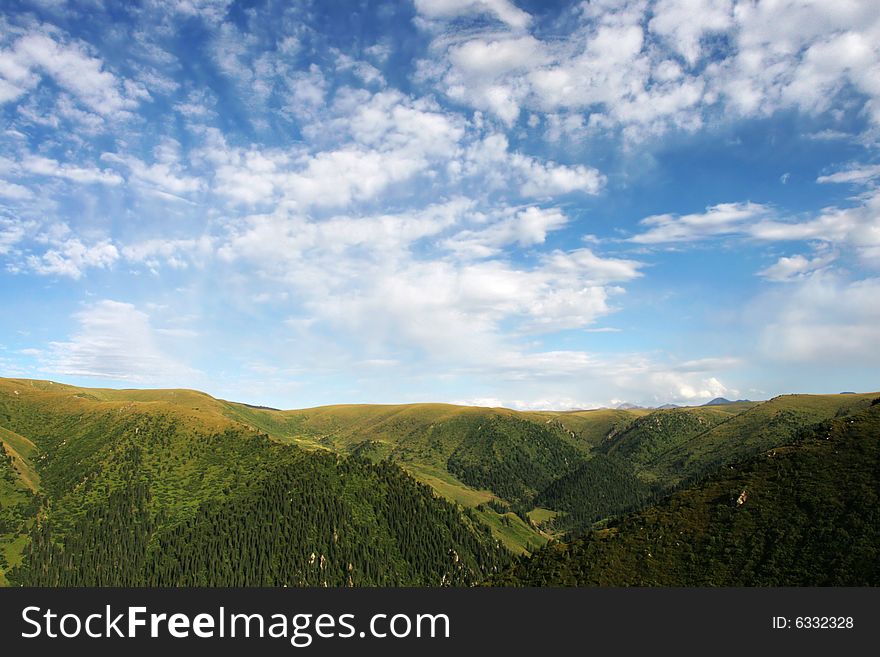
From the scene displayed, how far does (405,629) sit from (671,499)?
14641 cm

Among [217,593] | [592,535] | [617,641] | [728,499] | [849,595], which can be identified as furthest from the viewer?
[592,535]

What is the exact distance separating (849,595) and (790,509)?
89.1 metres

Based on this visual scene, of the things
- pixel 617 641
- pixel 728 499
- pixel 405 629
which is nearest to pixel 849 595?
pixel 617 641

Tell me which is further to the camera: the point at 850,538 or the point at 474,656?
the point at 850,538

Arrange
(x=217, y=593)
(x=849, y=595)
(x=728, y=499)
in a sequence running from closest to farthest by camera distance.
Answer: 1. (x=217, y=593)
2. (x=849, y=595)
3. (x=728, y=499)

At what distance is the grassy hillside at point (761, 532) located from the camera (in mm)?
117475

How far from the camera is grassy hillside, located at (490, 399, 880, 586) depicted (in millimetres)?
117475

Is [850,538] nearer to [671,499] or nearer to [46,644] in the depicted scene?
[671,499]

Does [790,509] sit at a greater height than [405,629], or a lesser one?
lesser

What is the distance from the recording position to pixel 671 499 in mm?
165875

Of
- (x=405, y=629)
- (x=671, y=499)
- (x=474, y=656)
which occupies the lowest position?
(x=671, y=499)

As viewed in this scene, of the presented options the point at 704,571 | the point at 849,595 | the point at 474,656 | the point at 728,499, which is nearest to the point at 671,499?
the point at 728,499

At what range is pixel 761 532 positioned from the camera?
131 m

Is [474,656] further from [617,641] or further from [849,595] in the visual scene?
[849,595]
